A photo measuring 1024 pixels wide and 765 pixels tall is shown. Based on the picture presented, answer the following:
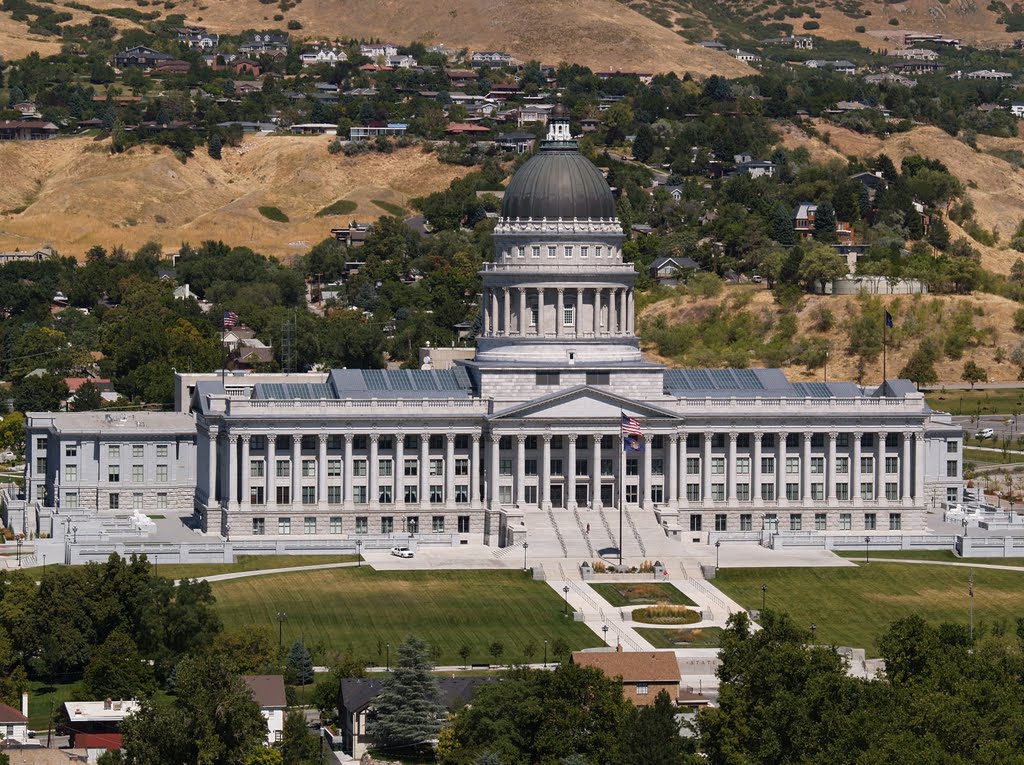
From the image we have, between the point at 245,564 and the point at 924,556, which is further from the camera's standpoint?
the point at 924,556

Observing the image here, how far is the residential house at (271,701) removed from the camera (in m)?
118

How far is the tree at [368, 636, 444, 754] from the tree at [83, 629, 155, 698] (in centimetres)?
1190

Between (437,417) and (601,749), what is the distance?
61.1 m

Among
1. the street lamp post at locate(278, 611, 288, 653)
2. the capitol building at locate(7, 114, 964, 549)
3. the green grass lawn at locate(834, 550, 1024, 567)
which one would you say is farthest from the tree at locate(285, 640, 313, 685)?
the green grass lawn at locate(834, 550, 1024, 567)

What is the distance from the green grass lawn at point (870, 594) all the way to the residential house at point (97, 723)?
35.0m

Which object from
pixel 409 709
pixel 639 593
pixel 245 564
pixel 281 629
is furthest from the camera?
pixel 245 564

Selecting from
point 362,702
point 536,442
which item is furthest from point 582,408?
point 362,702

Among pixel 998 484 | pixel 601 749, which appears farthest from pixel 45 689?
pixel 998 484

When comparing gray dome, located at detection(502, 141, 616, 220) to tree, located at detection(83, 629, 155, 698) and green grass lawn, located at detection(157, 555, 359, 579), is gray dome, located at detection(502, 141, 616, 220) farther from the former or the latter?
tree, located at detection(83, 629, 155, 698)

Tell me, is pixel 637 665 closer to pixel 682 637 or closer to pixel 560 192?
pixel 682 637

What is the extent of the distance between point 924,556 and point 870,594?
13.1 meters

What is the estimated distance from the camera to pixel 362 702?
120 metres

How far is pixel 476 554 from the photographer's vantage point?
163000 millimetres

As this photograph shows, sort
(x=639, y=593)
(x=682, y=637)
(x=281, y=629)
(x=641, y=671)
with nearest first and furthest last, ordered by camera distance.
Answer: (x=641, y=671), (x=281, y=629), (x=682, y=637), (x=639, y=593)
